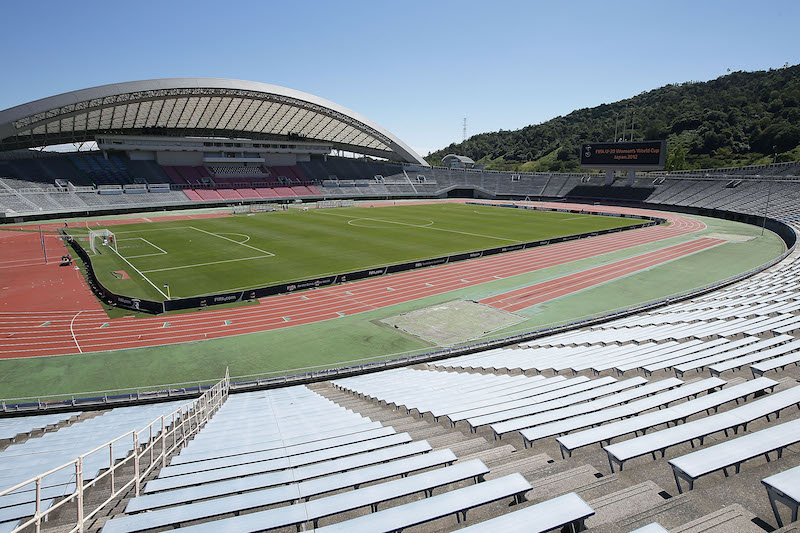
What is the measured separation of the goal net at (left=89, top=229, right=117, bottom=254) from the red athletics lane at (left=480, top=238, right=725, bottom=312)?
3468cm

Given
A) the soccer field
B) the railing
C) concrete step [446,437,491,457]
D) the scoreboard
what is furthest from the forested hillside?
the railing

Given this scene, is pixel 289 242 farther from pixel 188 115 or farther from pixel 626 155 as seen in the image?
pixel 626 155

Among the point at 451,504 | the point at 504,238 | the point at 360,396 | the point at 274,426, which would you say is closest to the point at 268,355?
the point at 360,396

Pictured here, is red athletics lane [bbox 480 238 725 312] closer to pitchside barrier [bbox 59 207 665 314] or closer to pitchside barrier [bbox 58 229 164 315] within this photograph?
pitchside barrier [bbox 59 207 665 314]

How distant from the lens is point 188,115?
7444 centimetres

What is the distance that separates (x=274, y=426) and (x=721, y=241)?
4816 centimetres

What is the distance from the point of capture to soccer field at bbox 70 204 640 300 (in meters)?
31.1

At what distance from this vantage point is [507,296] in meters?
26.9

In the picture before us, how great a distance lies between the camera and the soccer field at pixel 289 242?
102ft

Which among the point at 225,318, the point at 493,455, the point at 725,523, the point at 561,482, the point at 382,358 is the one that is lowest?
the point at 382,358

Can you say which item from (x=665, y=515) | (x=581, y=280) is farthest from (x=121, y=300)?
(x=581, y=280)

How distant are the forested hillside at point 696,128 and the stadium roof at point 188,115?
73.1 meters

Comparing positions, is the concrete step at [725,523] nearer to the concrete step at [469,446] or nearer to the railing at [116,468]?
the concrete step at [469,446]

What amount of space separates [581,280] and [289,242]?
26.2 m
